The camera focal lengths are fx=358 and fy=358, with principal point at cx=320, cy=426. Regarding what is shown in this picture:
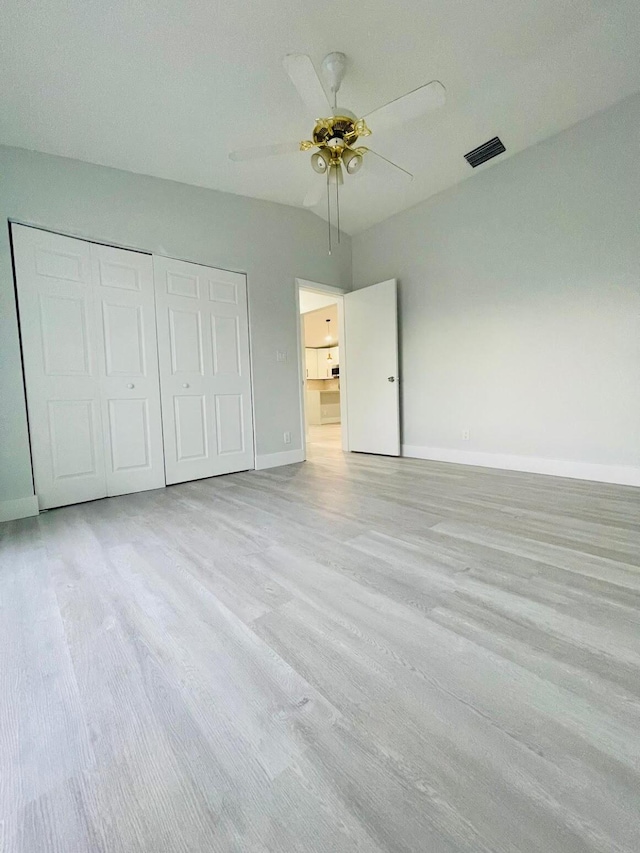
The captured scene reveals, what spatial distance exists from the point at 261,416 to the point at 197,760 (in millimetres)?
3194

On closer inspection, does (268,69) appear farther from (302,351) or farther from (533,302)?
(533,302)

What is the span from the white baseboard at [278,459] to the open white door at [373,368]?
89 centimetres

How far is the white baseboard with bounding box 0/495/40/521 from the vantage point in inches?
95.4

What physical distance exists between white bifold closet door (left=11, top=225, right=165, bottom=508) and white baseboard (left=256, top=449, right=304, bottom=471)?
1.01 m

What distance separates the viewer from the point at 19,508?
8.11 ft

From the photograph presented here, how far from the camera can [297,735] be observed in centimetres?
79

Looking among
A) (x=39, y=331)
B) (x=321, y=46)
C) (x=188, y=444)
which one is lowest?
(x=188, y=444)

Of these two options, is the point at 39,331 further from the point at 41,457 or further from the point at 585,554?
the point at 585,554

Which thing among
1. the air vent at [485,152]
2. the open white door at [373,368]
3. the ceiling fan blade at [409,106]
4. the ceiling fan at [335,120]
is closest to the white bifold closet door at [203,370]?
the ceiling fan at [335,120]

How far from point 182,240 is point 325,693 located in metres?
3.51

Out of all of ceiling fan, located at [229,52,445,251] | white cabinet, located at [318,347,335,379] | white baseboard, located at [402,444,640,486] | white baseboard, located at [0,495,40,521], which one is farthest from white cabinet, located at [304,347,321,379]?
white baseboard, located at [0,495,40,521]

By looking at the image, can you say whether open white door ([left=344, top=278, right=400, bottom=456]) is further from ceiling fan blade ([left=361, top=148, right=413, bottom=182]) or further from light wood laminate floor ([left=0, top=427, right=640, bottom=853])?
light wood laminate floor ([left=0, top=427, right=640, bottom=853])

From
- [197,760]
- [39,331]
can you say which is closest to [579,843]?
[197,760]

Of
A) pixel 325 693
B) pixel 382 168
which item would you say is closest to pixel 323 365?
pixel 382 168
